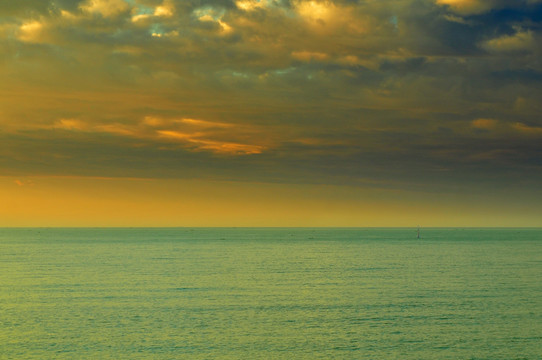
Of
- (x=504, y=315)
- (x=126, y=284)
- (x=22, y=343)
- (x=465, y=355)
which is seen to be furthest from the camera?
(x=126, y=284)

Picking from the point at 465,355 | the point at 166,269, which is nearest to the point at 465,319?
the point at 465,355

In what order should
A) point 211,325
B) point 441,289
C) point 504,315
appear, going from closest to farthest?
point 211,325 → point 504,315 → point 441,289

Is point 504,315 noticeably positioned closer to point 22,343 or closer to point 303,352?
point 303,352

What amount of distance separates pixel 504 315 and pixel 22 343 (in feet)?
122

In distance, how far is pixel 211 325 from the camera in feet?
140

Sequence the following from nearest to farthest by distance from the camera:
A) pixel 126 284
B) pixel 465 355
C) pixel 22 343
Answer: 1. pixel 465 355
2. pixel 22 343
3. pixel 126 284

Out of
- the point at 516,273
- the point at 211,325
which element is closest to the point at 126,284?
the point at 211,325

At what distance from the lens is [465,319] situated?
44812 millimetres

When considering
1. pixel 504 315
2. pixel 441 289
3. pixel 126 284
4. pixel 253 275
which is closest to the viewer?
pixel 504 315

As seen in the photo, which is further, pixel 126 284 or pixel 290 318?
pixel 126 284

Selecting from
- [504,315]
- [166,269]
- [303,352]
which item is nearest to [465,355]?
[303,352]

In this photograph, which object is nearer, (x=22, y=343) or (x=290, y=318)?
(x=22, y=343)

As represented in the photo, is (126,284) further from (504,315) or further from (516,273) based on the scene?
(516,273)

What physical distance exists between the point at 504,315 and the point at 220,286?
31970 mm
